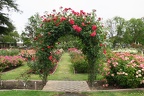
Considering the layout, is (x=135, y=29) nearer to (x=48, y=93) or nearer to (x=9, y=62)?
(x=9, y=62)

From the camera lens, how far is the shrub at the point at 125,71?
8672 millimetres

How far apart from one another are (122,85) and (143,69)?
3.50ft

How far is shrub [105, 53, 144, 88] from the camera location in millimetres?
8672

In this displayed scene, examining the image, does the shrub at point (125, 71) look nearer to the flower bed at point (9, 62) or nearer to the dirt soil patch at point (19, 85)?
the dirt soil patch at point (19, 85)

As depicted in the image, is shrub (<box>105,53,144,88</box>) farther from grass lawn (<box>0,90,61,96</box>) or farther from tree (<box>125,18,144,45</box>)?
tree (<box>125,18,144,45</box>)

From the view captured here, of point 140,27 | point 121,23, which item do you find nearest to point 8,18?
point 121,23

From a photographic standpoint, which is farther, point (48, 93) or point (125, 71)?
point (125, 71)

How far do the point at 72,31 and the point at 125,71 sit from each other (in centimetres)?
251

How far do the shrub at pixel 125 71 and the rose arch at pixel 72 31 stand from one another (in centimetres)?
79

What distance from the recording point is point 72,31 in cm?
872

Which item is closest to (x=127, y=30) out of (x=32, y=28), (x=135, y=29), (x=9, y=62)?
(x=135, y=29)

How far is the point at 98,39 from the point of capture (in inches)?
345

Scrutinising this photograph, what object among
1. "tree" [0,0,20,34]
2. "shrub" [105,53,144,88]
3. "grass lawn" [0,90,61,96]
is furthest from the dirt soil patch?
"tree" [0,0,20,34]

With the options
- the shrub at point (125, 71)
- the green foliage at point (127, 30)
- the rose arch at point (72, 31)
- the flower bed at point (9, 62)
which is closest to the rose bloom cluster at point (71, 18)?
the rose arch at point (72, 31)
